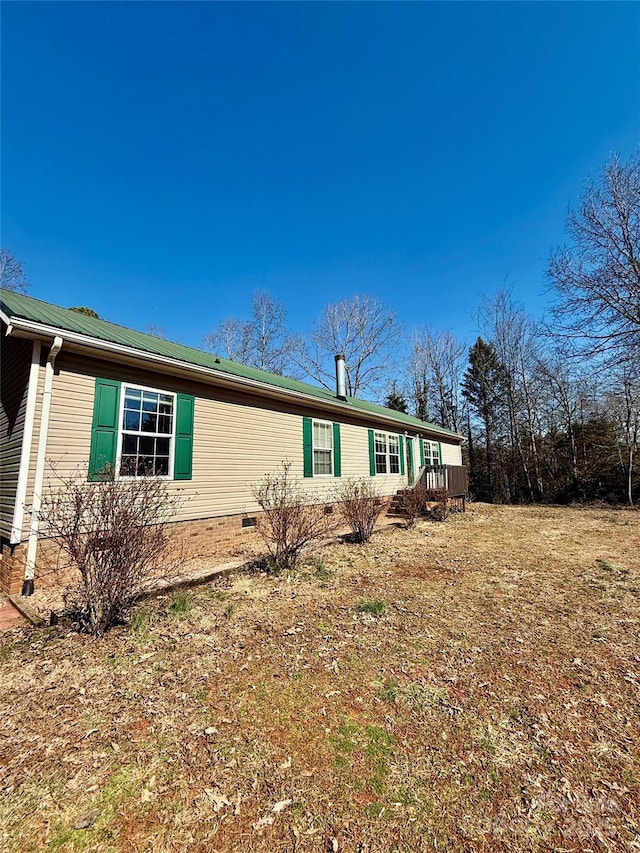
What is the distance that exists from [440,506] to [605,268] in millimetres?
9529

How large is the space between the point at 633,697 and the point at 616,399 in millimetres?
19097

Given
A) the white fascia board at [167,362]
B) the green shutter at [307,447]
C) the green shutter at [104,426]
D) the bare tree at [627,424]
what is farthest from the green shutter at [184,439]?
the bare tree at [627,424]

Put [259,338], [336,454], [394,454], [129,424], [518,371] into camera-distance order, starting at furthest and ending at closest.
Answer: [259,338], [518,371], [394,454], [336,454], [129,424]

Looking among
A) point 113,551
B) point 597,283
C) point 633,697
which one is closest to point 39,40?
point 113,551

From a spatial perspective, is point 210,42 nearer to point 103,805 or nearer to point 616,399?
point 103,805

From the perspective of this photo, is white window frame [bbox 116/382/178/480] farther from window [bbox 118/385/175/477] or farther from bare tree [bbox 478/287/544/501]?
bare tree [bbox 478/287/544/501]

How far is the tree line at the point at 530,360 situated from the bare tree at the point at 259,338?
0.21 ft

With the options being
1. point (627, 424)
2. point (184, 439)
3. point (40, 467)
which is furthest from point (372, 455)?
point (627, 424)

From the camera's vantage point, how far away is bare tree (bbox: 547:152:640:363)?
39.1 feet

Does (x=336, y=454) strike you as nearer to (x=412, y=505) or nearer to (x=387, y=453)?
(x=412, y=505)

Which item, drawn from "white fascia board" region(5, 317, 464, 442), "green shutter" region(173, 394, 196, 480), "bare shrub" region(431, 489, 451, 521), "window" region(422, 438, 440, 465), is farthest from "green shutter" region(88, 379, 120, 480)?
"window" region(422, 438, 440, 465)

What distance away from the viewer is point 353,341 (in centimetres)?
2347

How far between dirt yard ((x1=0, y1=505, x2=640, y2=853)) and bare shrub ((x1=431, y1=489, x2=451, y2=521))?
22.6 feet

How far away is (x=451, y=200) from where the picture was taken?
1305 cm
